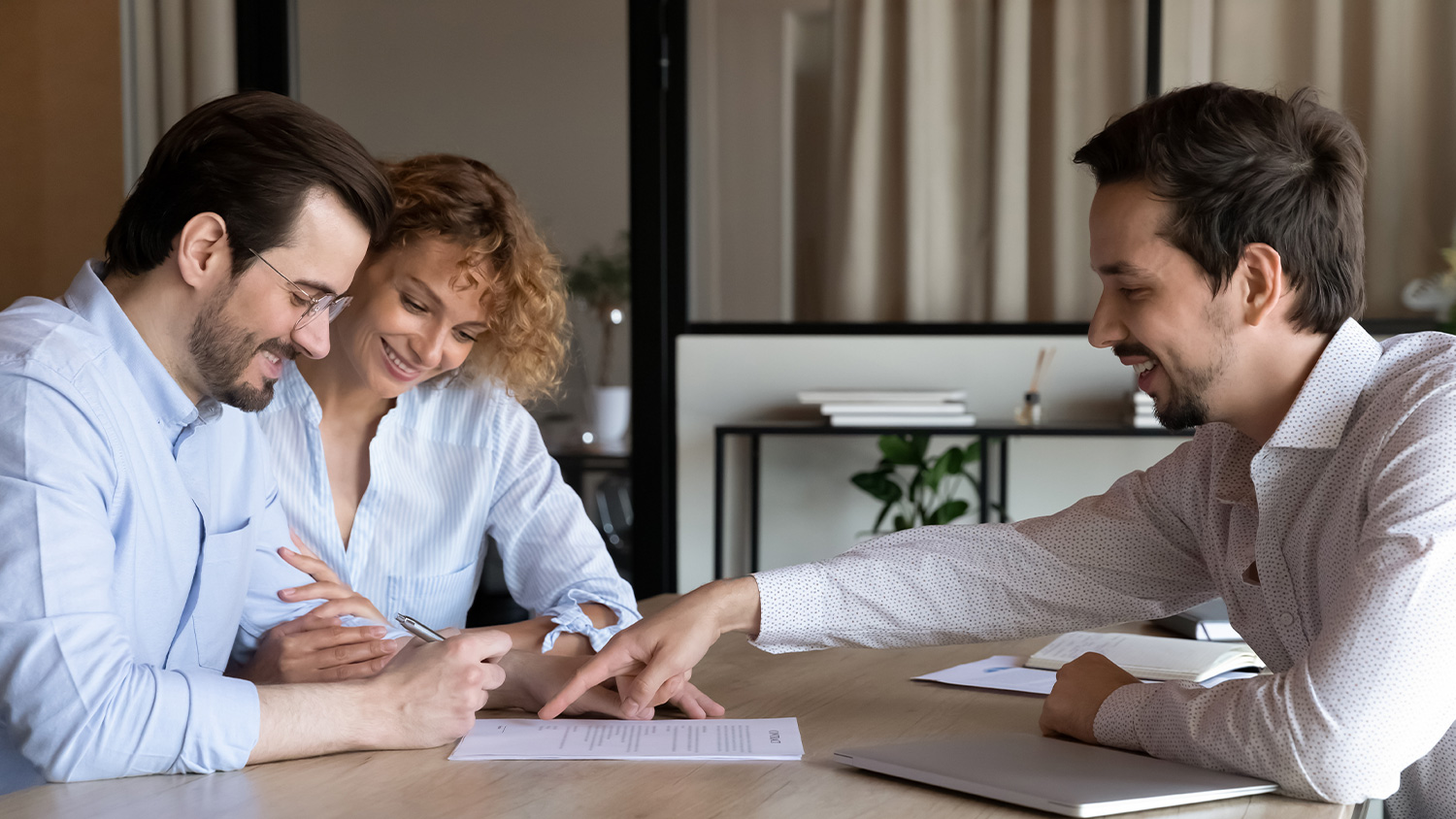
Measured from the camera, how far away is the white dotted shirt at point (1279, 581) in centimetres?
99

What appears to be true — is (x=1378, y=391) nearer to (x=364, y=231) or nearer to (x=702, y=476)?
(x=364, y=231)

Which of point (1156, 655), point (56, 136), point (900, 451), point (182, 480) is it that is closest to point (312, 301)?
point (182, 480)

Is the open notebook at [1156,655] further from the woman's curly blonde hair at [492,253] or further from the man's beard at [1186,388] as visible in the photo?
the woman's curly blonde hair at [492,253]

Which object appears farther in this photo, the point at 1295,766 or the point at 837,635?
the point at 837,635

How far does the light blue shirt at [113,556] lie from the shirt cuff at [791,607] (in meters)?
0.54

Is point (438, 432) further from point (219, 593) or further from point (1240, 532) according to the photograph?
point (1240, 532)

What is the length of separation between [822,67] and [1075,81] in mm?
768

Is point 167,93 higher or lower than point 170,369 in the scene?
higher

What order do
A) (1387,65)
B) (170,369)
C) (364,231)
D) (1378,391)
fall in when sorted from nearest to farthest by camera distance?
(1378,391) → (170,369) → (364,231) → (1387,65)

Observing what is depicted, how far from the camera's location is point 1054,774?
1.04 m

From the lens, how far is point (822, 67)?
3.89 meters

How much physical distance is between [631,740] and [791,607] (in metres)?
0.28

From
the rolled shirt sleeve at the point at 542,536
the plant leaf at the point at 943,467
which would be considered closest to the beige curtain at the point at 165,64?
the plant leaf at the point at 943,467

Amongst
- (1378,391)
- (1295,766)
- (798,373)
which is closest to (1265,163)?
(1378,391)
